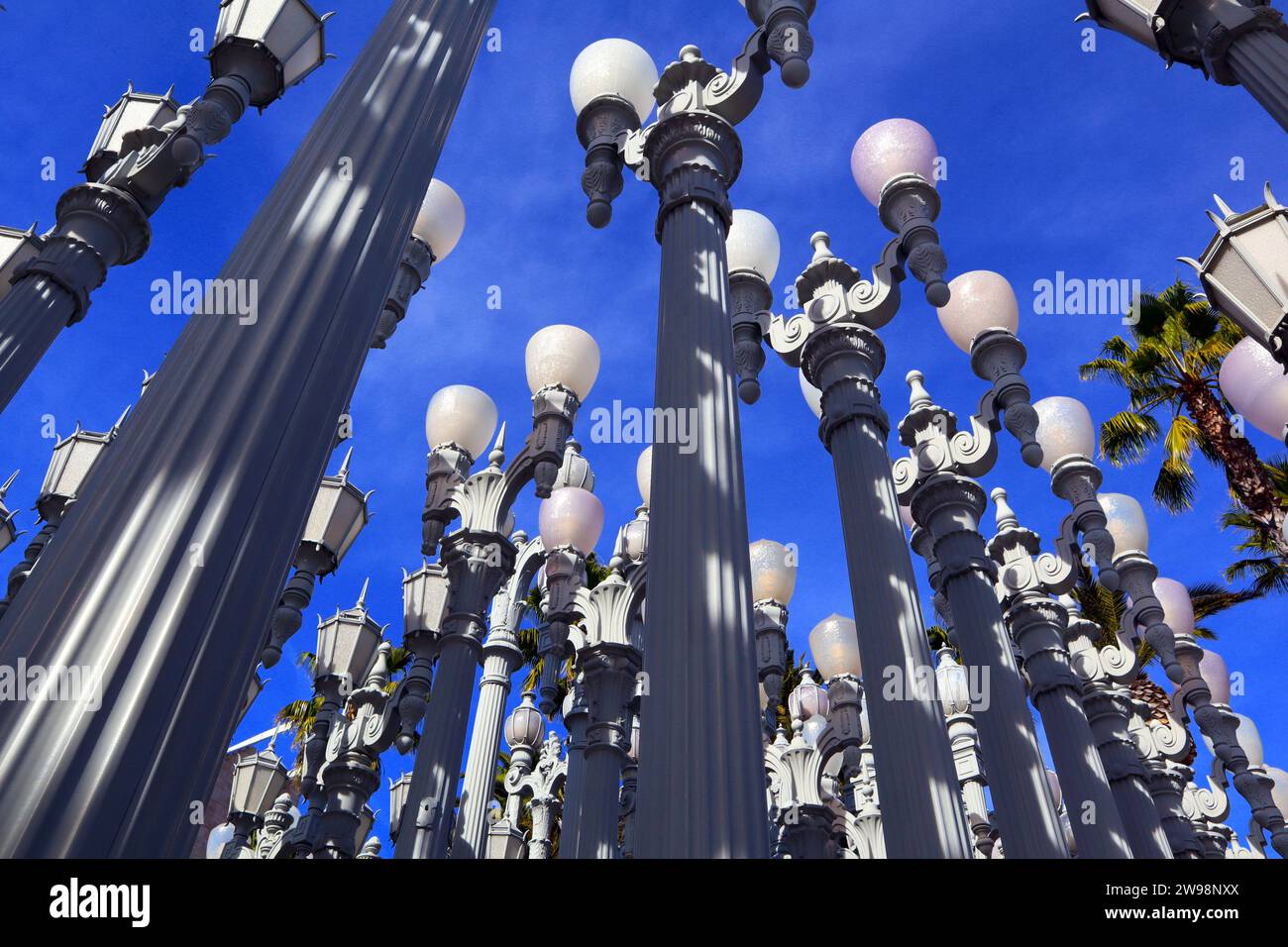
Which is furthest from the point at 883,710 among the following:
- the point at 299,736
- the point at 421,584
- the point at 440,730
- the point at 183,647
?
the point at 299,736

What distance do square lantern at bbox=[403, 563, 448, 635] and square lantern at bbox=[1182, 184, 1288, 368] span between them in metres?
8.08

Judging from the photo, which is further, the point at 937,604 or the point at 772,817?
the point at 772,817

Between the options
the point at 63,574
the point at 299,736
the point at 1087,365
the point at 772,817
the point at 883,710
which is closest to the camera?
the point at 63,574

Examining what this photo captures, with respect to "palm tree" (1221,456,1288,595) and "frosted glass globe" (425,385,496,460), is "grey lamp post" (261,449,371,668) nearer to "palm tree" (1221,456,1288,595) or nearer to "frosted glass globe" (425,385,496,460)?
"frosted glass globe" (425,385,496,460)

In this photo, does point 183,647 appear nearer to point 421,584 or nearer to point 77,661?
point 77,661

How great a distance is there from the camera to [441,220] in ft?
33.2

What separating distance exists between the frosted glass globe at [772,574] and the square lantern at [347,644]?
177 inches

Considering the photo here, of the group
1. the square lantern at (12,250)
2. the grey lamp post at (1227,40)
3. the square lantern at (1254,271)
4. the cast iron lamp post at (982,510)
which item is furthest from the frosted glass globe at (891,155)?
the square lantern at (12,250)

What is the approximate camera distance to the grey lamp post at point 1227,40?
5812mm

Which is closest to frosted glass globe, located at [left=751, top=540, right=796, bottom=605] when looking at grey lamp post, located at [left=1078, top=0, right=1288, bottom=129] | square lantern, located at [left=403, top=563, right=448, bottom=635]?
square lantern, located at [left=403, top=563, right=448, bottom=635]

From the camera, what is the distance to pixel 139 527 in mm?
2863

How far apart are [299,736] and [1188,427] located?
25.9 metres

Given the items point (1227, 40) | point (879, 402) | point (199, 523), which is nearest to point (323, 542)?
point (879, 402)
